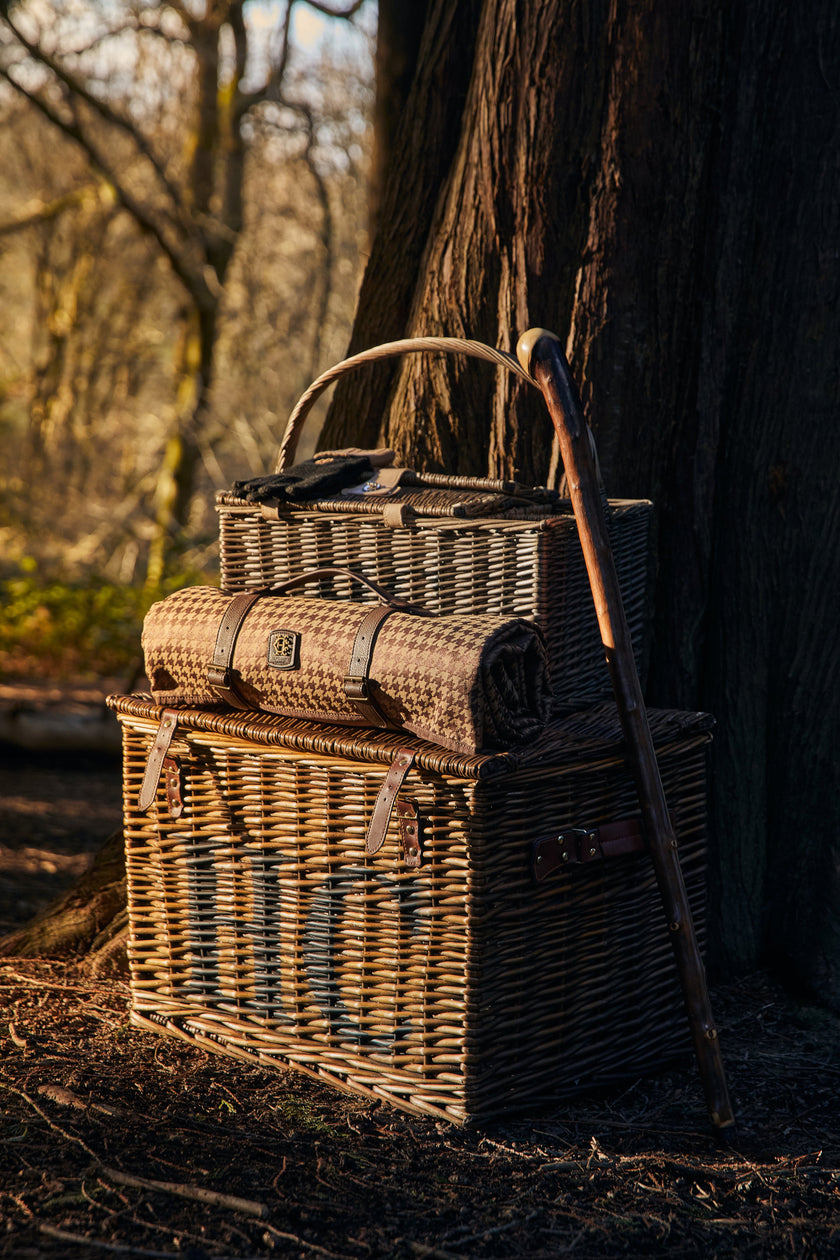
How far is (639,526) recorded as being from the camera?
8.73 ft

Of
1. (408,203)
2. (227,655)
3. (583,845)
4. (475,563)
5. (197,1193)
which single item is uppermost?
(408,203)

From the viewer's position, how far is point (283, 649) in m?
2.27

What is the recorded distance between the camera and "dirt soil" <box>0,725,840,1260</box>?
173cm

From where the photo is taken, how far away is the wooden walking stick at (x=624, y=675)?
2170mm

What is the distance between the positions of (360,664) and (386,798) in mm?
266

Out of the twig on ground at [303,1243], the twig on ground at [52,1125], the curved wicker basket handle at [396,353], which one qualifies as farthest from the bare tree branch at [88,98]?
the twig on ground at [303,1243]

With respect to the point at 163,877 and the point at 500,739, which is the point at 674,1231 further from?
the point at 163,877

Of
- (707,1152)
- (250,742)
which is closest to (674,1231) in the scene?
(707,1152)

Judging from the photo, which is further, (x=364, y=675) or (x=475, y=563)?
(x=475, y=563)

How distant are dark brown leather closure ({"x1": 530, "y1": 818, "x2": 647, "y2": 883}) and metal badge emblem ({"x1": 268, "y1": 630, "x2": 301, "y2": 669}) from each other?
0.62 meters

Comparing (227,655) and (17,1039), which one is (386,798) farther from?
(17,1039)

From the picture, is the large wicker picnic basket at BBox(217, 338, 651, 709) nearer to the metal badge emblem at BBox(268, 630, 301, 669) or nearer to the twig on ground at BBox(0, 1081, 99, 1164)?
the metal badge emblem at BBox(268, 630, 301, 669)

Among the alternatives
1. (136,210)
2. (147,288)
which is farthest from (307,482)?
(147,288)

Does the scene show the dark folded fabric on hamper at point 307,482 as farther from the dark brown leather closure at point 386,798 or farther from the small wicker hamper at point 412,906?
the dark brown leather closure at point 386,798
